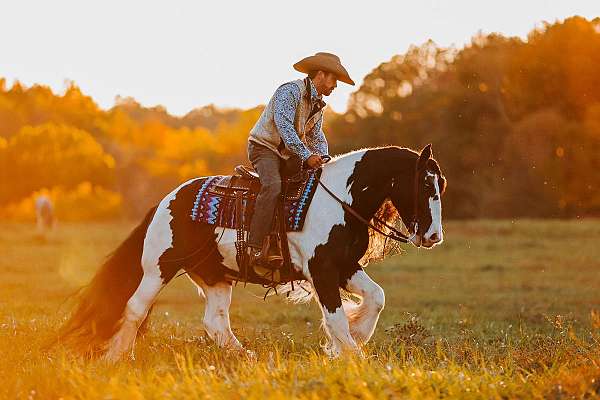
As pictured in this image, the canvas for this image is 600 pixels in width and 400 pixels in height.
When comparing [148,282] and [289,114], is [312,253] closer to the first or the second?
[289,114]

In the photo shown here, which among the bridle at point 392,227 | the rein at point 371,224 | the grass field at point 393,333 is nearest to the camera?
the grass field at point 393,333

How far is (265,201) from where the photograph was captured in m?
8.80

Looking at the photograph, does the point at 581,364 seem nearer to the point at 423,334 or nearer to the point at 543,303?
the point at 423,334

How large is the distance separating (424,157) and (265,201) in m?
1.48

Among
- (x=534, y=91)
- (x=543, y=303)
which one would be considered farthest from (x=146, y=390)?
(x=534, y=91)

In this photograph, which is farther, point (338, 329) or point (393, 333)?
point (393, 333)

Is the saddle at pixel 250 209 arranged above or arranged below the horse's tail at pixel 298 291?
above

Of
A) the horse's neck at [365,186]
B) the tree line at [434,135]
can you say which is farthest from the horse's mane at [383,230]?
the tree line at [434,135]

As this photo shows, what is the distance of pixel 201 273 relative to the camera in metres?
9.82

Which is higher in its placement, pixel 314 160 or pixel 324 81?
pixel 324 81

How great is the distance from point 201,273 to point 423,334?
2.33 metres

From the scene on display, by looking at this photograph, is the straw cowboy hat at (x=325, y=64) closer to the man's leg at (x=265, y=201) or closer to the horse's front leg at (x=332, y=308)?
the man's leg at (x=265, y=201)

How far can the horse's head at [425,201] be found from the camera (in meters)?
8.38

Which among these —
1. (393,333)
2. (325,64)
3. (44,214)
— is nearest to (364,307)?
(325,64)
